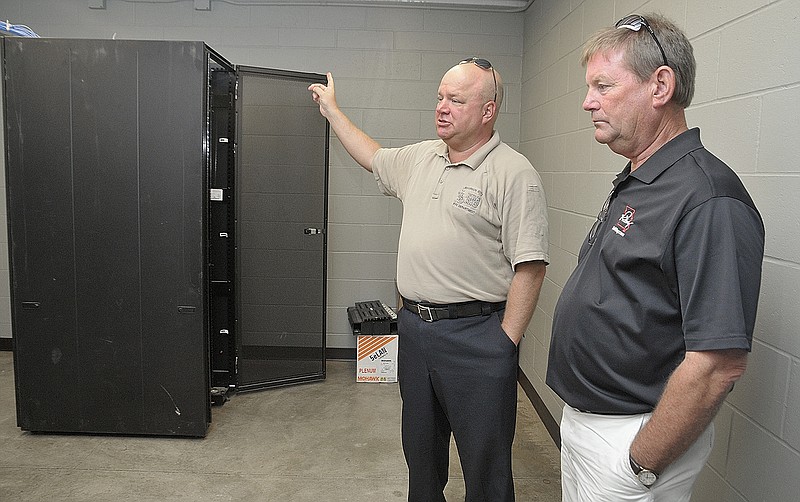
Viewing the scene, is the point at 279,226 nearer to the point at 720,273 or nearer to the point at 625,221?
the point at 625,221

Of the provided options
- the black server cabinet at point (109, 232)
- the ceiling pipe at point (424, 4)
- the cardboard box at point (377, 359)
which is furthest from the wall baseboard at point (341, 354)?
the ceiling pipe at point (424, 4)

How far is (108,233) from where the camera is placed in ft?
10.3

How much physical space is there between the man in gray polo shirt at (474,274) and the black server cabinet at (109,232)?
4.64 feet

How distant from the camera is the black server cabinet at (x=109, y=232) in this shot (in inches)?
121

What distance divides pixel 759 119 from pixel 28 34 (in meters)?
3.25

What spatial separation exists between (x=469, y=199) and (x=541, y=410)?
2.00 m

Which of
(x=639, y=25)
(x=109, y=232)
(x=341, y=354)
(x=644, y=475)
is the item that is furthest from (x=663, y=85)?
(x=341, y=354)

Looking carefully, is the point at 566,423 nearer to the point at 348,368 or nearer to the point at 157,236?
the point at 157,236

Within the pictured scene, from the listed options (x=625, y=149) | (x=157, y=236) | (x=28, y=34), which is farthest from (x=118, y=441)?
(x=625, y=149)

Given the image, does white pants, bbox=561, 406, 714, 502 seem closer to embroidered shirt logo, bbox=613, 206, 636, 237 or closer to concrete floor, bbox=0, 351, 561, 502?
embroidered shirt logo, bbox=613, 206, 636, 237

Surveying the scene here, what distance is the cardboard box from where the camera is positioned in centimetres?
428

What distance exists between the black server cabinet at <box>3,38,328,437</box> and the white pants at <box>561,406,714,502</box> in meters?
2.21

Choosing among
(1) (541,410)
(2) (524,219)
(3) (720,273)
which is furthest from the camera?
(1) (541,410)

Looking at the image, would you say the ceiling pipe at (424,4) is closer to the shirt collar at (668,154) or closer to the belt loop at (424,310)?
the belt loop at (424,310)
